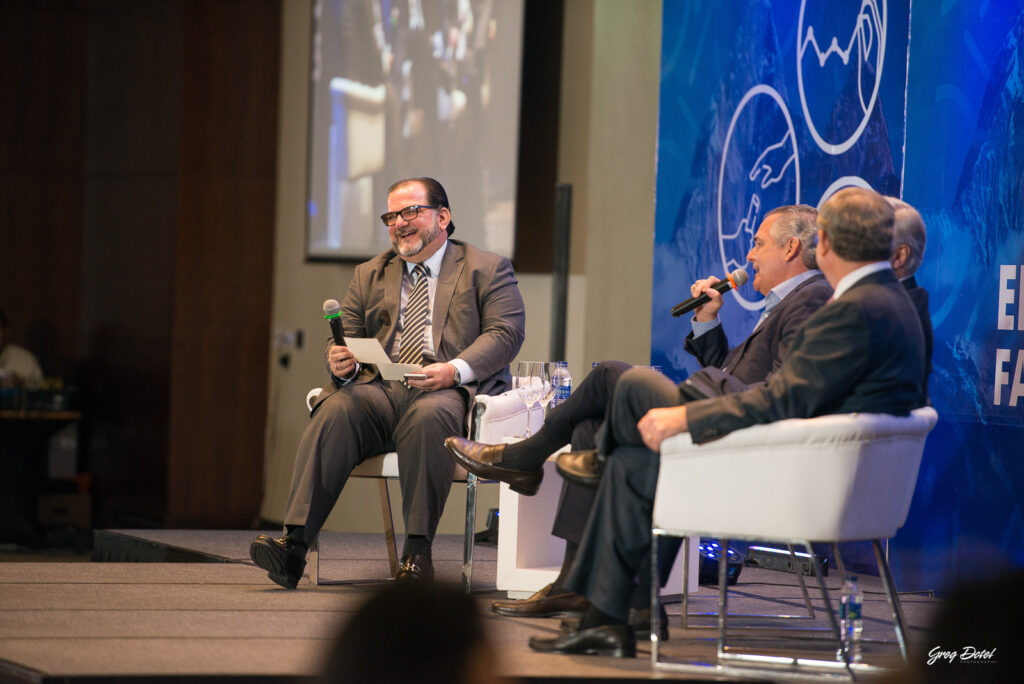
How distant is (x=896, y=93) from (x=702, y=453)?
2162 mm

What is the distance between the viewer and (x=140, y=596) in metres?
3.64

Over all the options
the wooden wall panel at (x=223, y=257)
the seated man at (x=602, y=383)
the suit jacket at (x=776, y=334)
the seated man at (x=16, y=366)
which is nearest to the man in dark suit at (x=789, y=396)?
the seated man at (x=602, y=383)

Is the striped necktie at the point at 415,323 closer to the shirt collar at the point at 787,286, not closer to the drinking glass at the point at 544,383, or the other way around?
the drinking glass at the point at 544,383

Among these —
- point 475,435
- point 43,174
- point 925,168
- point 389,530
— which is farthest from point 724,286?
point 43,174

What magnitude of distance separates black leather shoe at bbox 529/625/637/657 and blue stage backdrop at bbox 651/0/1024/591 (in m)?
1.14

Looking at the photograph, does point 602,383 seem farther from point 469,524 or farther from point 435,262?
point 435,262

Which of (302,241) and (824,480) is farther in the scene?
(302,241)

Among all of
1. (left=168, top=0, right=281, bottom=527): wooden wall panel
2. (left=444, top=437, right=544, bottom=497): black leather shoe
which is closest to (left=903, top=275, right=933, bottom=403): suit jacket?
(left=444, top=437, right=544, bottom=497): black leather shoe

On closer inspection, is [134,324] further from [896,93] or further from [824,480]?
[824,480]

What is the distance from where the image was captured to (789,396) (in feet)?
8.98

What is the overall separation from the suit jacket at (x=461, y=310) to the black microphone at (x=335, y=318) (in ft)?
0.58

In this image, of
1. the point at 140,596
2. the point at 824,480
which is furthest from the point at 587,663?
the point at 140,596

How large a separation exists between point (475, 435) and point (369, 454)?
373 millimetres

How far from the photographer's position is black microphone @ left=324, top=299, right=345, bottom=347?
379 centimetres
